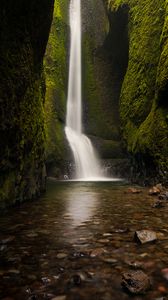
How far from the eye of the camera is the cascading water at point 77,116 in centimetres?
2438

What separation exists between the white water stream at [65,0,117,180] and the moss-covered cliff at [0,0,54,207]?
13726 millimetres

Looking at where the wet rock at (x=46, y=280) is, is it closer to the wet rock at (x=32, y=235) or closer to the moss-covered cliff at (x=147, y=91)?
the wet rock at (x=32, y=235)

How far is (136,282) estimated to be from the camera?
2965 mm

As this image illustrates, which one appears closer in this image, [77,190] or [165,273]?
[165,273]

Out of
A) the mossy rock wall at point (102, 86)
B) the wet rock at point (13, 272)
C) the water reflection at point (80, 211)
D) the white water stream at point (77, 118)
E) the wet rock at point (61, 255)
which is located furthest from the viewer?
the mossy rock wall at point (102, 86)

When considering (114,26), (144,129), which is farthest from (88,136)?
(144,129)

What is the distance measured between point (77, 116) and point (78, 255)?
2705cm

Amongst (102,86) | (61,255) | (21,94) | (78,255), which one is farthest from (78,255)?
(102,86)

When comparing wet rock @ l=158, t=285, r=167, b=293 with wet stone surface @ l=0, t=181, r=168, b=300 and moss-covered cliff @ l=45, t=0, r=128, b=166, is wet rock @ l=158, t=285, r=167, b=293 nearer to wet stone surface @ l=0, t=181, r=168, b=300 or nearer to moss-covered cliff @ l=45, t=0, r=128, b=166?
wet stone surface @ l=0, t=181, r=168, b=300

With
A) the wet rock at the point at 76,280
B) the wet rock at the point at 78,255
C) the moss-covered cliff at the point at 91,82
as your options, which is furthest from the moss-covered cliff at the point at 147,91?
the wet rock at the point at 76,280

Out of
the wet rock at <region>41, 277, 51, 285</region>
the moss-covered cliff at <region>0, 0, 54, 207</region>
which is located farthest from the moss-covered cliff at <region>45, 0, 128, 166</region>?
the wet rock at <region>41, 277, 51, 285</region>

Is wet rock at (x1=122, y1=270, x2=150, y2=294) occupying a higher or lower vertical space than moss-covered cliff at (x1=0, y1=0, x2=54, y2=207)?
lower

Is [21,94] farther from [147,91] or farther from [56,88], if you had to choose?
[56,88]

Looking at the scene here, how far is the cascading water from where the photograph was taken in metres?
24.4
